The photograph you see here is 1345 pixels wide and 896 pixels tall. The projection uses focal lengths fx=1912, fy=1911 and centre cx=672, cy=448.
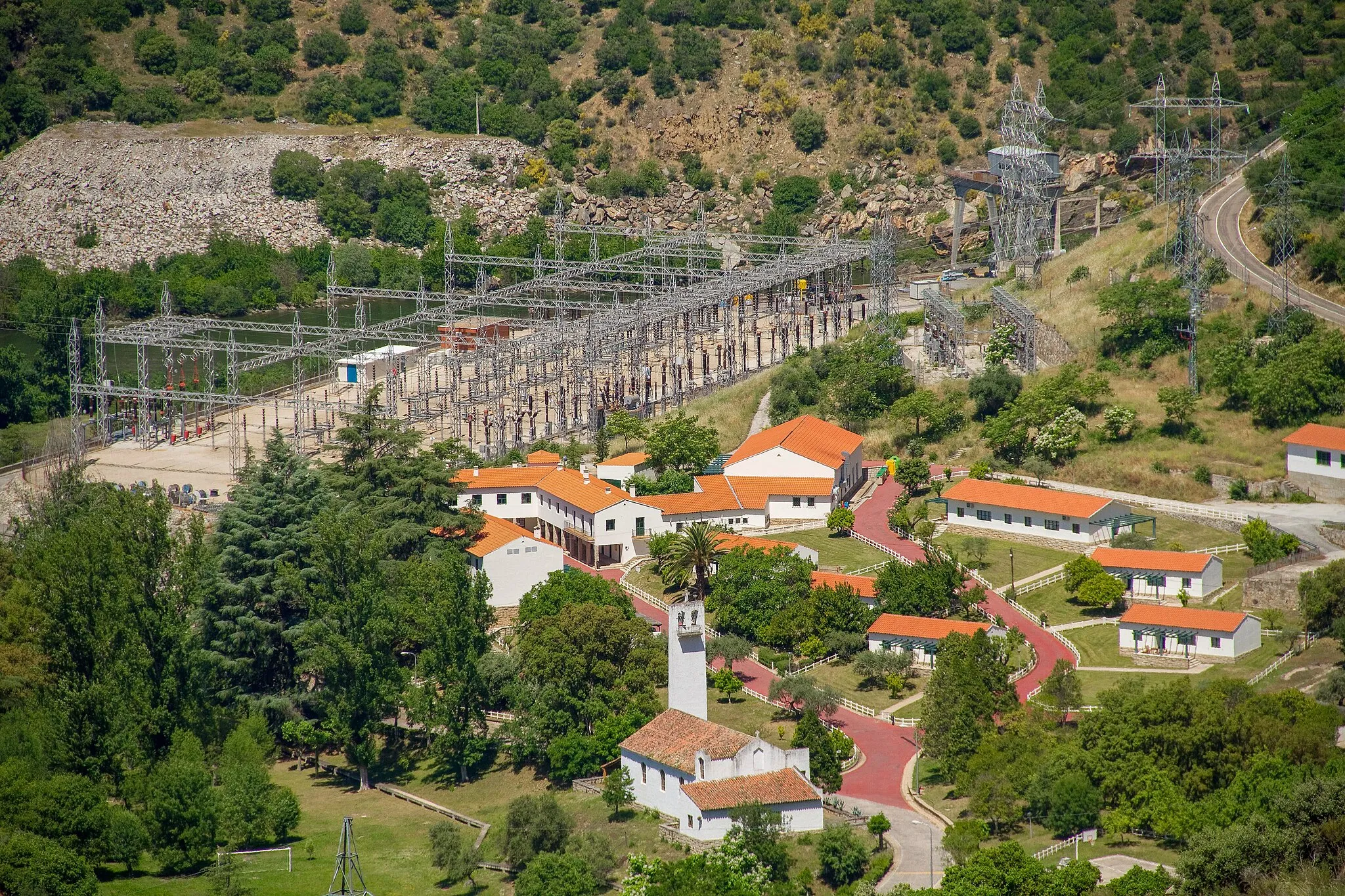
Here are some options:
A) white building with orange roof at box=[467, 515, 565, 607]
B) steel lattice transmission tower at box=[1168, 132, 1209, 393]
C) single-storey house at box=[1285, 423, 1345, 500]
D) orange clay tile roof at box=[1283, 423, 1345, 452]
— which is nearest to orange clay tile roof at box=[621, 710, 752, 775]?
white building with orange roof at box=[467, 515, 565, 607]

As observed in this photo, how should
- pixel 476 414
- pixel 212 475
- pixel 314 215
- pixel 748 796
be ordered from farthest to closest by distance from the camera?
pixel 314 215, pixel 476 414, pixel 212 475, pixel 748 796

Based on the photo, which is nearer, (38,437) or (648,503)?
(648,503)

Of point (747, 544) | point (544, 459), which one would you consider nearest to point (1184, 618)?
point (747, 544)

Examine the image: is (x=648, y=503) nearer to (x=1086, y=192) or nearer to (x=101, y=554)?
(x=101, y=554)

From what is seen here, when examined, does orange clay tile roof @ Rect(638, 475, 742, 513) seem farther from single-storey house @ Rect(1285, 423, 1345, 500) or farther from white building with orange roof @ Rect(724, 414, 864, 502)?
single-storey house @ Rect(1285, 423, 1345, 500)

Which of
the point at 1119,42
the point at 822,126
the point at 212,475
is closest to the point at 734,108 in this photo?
the point at 822,126

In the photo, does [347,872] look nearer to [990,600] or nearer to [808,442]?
[990,600]
